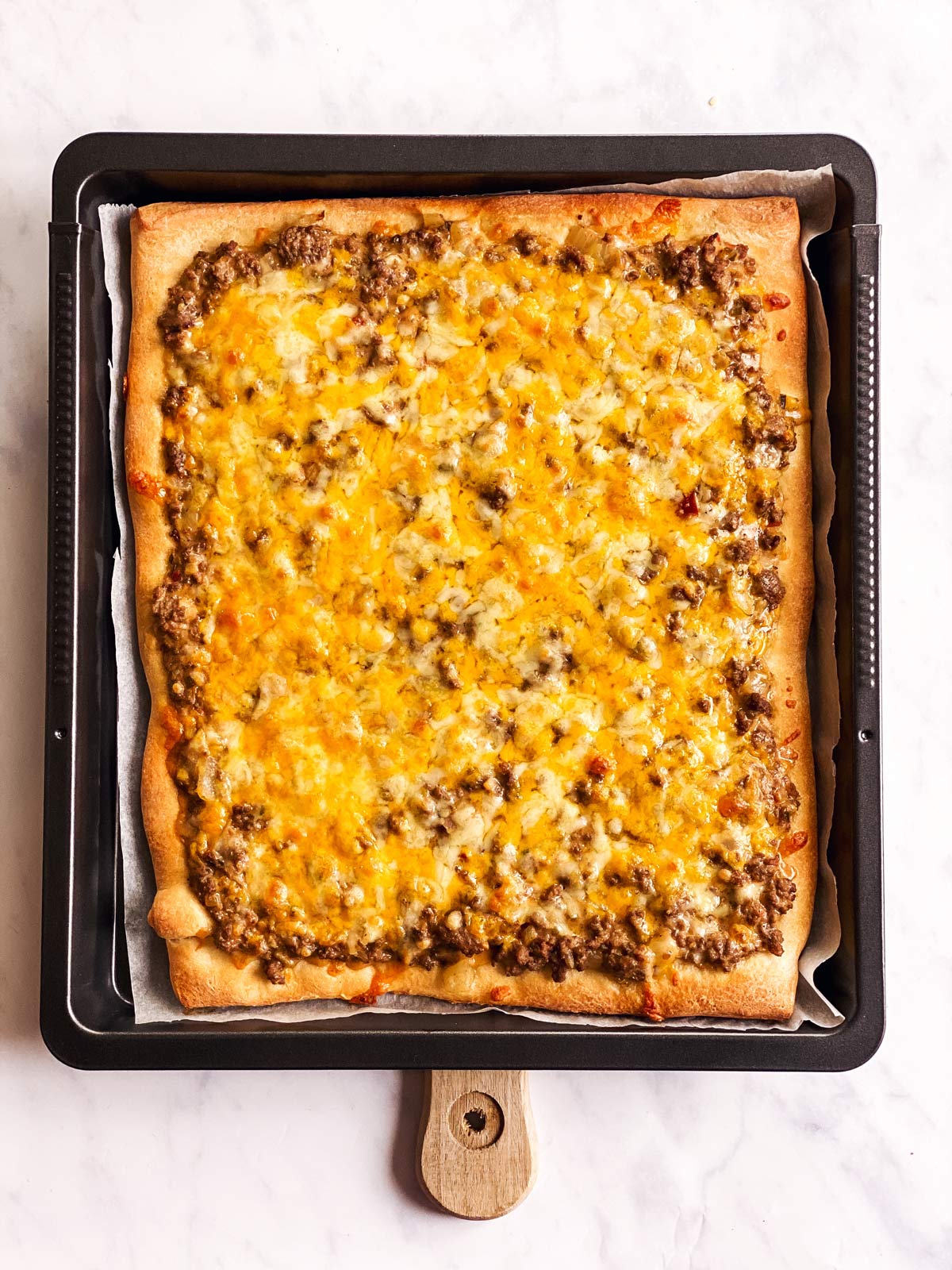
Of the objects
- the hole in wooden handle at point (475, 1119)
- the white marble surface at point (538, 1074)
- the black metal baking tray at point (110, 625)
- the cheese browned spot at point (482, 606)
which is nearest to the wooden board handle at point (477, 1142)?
the hole in wooden handle at point (475, 1119)

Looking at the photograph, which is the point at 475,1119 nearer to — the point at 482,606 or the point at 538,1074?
the point at 538,1074

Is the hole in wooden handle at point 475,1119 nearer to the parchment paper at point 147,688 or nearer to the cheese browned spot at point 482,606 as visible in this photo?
the parchment paper at point 147,688

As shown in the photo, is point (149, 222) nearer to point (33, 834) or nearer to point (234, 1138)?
point (33, 834)

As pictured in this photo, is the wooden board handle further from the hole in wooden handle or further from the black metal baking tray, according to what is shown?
the black metal baking tray

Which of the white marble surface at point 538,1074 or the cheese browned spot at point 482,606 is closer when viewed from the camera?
the cheese browned spot at point 482,606

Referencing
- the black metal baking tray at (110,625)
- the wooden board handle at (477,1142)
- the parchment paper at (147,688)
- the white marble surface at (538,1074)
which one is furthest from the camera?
the white marble surface at (538,1074)
